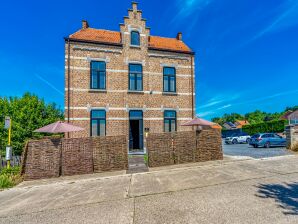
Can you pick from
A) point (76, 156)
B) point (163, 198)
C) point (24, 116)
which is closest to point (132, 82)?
point (76, 156)

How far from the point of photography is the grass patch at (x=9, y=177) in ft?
24.9

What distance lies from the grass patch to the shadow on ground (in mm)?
9541

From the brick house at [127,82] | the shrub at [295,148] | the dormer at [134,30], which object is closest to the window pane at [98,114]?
the brick house at [127,82]

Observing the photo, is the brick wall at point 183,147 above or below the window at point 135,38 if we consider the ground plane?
below

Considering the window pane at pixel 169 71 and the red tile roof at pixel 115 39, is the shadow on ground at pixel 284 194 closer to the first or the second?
the window pane at pixel 169 71

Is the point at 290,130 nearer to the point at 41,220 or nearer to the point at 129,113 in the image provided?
the point at 129,113

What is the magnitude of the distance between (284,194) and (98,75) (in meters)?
13.7

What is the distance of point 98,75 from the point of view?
48.6 feet

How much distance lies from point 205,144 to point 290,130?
8074 mm

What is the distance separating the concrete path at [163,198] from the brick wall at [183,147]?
1540 mm

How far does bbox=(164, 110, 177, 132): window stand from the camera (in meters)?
16.0

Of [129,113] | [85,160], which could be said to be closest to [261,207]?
[85,160]

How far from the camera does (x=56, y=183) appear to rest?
783 cm

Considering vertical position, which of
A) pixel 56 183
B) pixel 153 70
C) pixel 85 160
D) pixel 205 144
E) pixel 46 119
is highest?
pixel 153 70
